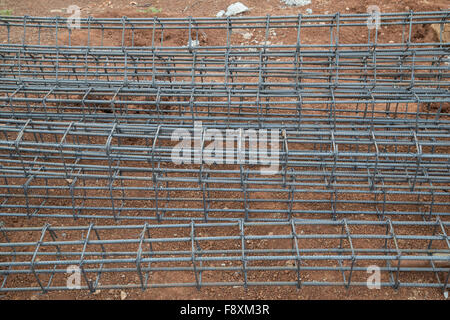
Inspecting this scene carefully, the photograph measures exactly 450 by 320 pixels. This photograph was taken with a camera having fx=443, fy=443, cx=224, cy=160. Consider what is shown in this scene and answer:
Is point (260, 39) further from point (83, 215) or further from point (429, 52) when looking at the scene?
point (83, 215)

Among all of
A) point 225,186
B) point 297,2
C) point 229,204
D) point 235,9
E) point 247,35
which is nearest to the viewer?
point 229,204

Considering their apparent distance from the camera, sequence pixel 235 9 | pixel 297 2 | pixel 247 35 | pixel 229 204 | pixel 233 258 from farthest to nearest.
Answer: pixel 297 2
pixel 235 9
pixel 247 35
pixel 229 204
pixel 233 258

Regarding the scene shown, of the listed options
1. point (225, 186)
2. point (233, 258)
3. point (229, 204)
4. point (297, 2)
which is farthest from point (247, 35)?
point (233, 258)

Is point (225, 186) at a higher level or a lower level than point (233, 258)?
higher

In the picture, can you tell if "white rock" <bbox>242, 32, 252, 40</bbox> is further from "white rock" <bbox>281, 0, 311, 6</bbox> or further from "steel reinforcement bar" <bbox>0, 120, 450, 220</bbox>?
"steel reinforcement bar" <bbox>0, 120, 450, 220</bbox>

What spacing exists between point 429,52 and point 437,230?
3141mm

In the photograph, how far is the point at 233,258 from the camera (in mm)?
4875

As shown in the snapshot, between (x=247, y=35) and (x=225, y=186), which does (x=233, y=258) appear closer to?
(x=225, y=186)

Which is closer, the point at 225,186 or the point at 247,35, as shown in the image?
the point at 225,186

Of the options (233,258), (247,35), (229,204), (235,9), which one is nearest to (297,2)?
(235,9)

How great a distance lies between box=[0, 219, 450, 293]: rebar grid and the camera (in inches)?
198

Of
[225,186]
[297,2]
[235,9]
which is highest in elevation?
[297,2]

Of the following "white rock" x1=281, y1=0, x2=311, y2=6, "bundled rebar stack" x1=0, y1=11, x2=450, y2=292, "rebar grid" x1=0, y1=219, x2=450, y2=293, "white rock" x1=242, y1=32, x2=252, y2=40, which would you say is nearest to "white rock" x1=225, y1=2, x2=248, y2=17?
"white rock" x1=242, y1=32, x2=252, y2=40

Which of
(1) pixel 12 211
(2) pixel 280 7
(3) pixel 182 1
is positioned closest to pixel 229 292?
(1) pixel 12 211
